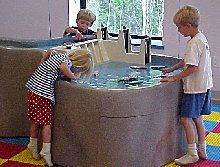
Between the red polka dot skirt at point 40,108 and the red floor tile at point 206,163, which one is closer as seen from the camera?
the red polka dot skirt at point 40,108

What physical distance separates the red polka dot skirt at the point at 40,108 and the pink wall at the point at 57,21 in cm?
178

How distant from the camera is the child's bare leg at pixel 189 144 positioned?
→ 2.45m

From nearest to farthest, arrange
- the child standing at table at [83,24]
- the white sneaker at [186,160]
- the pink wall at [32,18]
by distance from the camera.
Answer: the white sneaker at [186,160] < the child standing at table at [83,24] < the pink wall at [32,18]

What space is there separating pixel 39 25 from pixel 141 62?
5.55ft

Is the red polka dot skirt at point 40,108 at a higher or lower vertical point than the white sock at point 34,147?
higher

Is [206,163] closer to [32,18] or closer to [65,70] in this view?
[65,70]

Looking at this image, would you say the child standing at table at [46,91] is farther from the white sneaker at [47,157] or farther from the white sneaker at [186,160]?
the white sneaker at [186,160]

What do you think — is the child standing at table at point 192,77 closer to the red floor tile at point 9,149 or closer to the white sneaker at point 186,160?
the white sneaker at point 186,160

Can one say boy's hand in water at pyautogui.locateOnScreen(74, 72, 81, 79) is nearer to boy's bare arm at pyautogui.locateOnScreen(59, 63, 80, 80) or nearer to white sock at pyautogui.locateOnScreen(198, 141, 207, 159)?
boy's bare arm at pyautogui.locateOnScreen(59, 63, 80, 80)

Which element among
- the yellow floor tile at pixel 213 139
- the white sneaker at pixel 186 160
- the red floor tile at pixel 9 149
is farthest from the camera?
the yellow floor tile at pixel 213 139

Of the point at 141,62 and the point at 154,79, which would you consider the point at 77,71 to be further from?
the point at 141,62

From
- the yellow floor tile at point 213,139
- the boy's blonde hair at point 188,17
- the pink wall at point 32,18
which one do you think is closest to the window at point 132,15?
the pink wall at point 32,18

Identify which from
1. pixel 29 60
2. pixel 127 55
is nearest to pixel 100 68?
pixel 127 55

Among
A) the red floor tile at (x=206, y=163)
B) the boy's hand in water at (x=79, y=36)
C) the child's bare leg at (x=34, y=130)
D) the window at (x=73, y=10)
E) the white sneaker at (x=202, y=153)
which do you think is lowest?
the red floor tile at (x=206, y=163)
